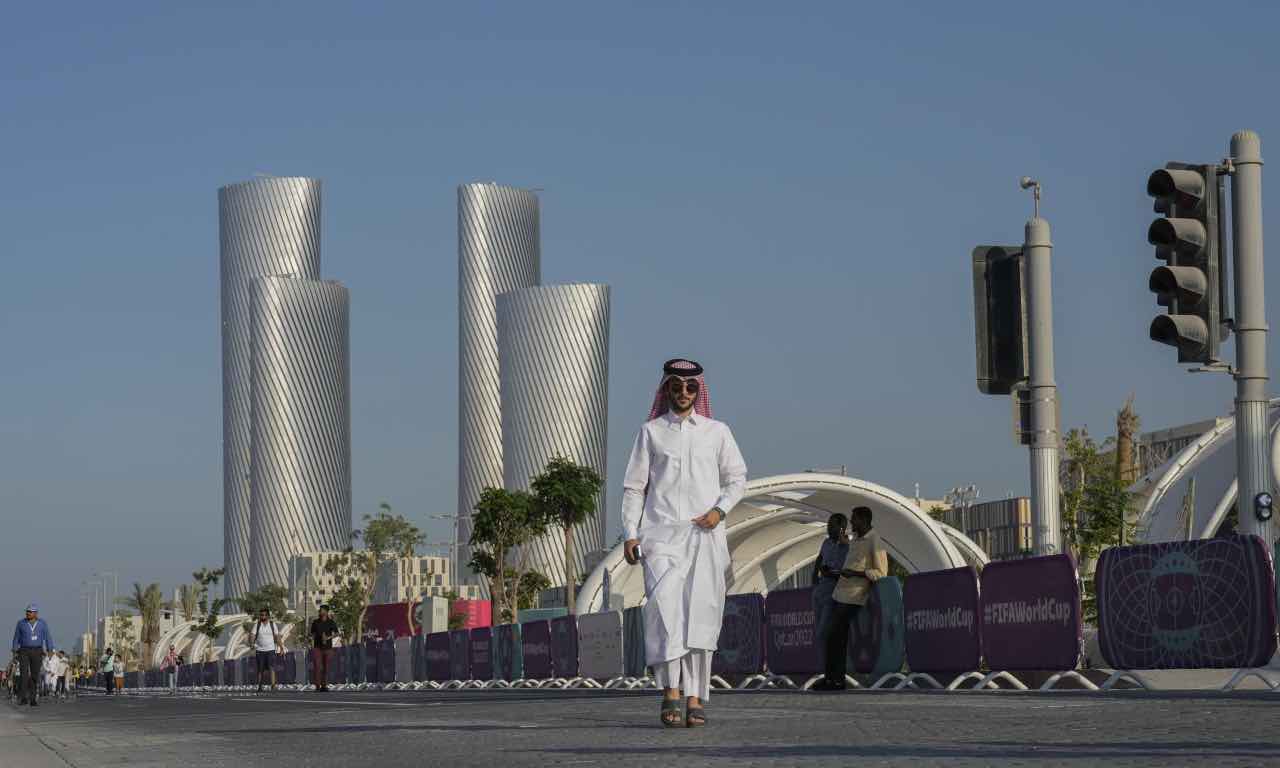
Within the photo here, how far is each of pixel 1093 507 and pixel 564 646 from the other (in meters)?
24.2

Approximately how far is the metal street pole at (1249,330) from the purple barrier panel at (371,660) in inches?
1235

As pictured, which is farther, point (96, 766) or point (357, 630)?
point (357, 630)

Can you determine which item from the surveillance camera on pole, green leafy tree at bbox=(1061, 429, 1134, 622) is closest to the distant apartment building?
green leafy tree at bbox=(1061, 429, 1134, 622)

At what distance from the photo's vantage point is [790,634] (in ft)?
69.6

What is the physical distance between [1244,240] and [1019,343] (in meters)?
3.84

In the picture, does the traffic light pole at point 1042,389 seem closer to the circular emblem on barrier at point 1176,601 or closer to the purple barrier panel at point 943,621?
the purple barrier panel at point 943,621

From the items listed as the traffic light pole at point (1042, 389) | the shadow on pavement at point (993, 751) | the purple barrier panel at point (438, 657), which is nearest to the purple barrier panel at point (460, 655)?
the purple barrier panel at point (438, 657)

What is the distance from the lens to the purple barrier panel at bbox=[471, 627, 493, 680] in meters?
34.2

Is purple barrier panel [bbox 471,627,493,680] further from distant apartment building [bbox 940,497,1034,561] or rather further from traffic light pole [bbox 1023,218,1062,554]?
distant apartment building [bbox 940,497,1034,561]

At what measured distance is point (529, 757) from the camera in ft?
27.0

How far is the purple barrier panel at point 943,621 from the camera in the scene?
17578 millimetres

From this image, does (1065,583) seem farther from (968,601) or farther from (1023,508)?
(1023,508)

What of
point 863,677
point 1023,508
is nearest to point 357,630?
point 1023,508

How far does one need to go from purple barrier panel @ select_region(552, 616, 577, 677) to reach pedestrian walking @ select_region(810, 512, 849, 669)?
1087cm
